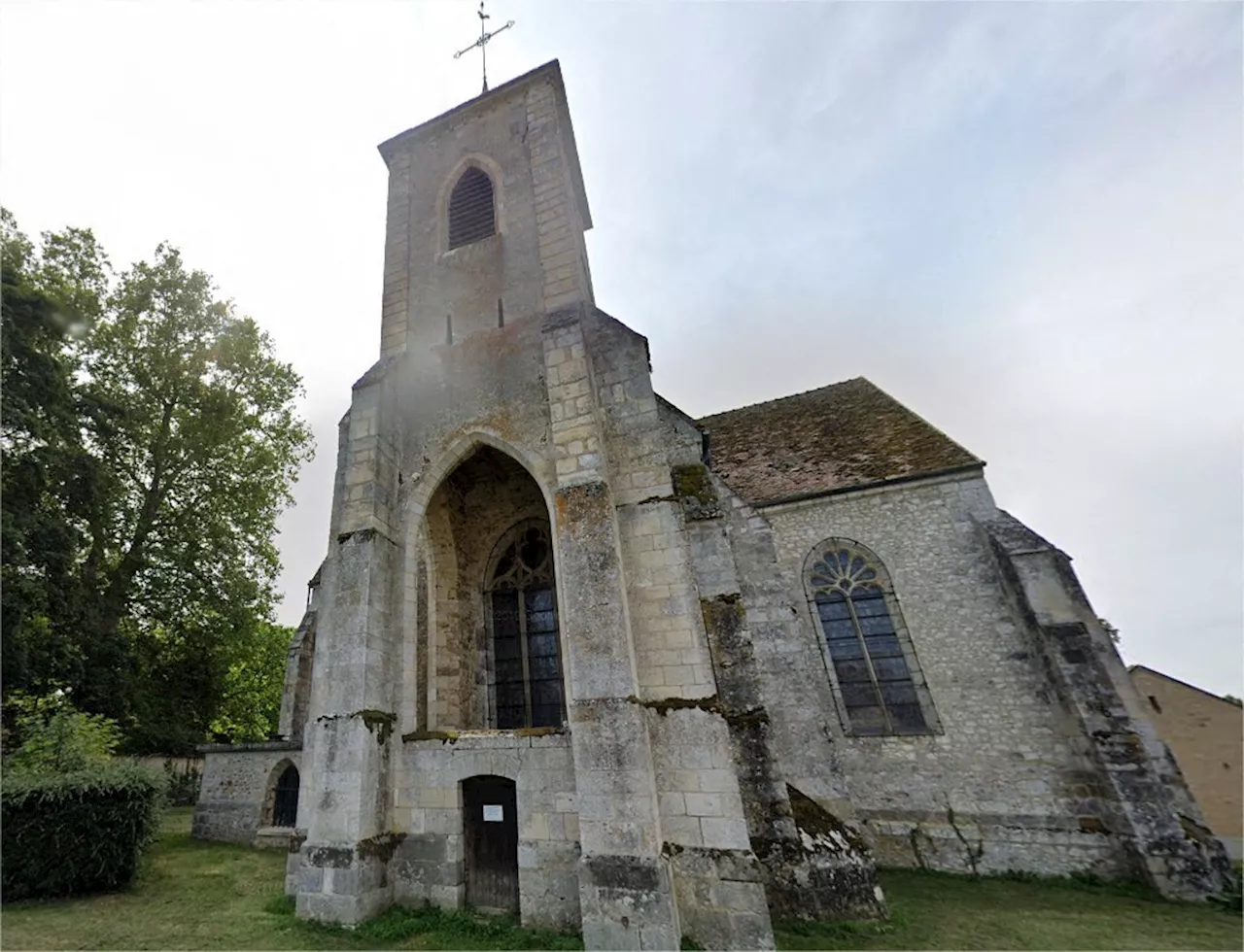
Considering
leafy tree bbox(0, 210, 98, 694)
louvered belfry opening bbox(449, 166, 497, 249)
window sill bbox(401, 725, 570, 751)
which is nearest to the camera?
window sill bbox(401, 725, 570, 751)

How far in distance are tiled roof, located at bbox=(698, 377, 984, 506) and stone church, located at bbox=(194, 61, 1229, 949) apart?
4.8 inches

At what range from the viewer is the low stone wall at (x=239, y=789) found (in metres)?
10.5

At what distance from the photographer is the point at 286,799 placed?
34.4 feet

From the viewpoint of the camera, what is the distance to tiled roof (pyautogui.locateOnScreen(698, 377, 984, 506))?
37.0ft

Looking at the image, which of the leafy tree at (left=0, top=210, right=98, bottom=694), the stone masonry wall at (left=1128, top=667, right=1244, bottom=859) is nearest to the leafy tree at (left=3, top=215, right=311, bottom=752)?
the leafy tree at (left=0, top=210, right=98, bottom=694)

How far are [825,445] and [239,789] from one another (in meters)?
15.1

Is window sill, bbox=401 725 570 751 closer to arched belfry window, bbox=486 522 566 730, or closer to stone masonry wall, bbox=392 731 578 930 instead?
stone masonry wall, bbox=392 731 578 930

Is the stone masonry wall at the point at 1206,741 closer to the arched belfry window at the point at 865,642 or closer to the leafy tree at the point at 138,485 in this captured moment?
the arched belfry window at the point at 865,642

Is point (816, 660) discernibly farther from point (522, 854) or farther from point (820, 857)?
point (522, 854)

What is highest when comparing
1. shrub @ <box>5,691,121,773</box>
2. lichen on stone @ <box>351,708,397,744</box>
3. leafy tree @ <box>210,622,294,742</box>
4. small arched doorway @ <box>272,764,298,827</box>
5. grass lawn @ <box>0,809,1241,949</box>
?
leafy tree @ <box>210,622,294,742</box>

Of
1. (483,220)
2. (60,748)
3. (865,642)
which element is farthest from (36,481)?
(865,642)

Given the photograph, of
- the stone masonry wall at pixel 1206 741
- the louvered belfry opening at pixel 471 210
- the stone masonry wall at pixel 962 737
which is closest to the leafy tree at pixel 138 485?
the louvered belfry opening at pixel 471 210

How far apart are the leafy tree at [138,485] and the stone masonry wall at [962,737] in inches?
674

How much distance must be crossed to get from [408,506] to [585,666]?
12.3 ft
